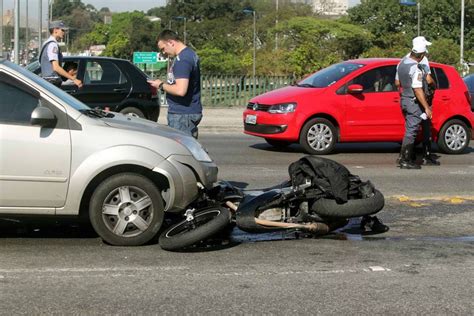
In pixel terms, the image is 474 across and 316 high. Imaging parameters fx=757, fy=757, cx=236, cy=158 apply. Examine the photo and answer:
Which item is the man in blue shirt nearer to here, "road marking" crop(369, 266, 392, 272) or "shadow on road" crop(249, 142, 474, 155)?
"road marking" crop(369, 266, 392, 272)

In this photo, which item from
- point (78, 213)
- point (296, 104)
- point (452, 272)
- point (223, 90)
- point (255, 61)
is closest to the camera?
point (452, 272)

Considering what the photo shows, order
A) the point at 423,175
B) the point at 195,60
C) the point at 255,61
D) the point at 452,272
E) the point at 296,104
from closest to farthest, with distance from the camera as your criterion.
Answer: the point at 452,272, the point at 195,60, the point at 423,175, the point at 296,104, the point at 255,61

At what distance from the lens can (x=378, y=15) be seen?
247ft

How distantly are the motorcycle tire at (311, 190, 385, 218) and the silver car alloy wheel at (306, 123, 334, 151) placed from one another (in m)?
6.30

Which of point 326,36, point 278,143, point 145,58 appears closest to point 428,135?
point 278,143

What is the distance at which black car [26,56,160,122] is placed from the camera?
48.3 feet

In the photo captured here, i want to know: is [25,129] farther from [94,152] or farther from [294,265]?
[294,265]

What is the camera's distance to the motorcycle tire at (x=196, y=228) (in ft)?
20.1

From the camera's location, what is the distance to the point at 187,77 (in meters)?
7.74

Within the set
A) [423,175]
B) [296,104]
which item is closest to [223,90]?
[296,104]

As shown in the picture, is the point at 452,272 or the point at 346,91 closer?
the point at 452,272

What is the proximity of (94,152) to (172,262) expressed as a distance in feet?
3.65

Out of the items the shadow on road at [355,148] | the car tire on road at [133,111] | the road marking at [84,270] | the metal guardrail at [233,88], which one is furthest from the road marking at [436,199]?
the metal guardrail at [233,88]

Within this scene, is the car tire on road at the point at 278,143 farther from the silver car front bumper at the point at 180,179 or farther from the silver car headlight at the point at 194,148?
the silver car front bumper at the point at 180,179
